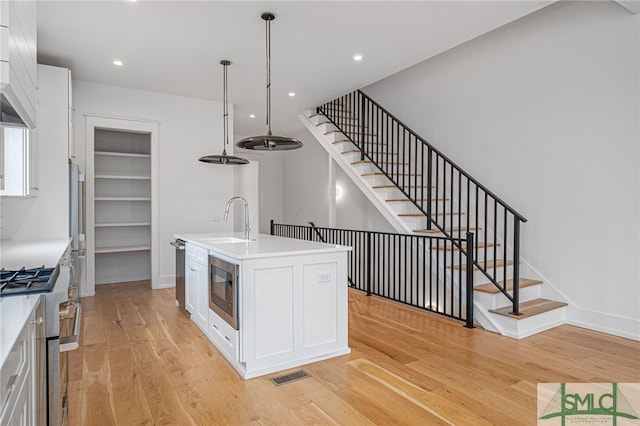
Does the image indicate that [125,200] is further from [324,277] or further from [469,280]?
[469,280]

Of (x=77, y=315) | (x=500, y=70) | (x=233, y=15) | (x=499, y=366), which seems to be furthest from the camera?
(x=500, y=70)

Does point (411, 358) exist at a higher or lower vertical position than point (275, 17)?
lower

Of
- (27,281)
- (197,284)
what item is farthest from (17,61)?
(197,284)

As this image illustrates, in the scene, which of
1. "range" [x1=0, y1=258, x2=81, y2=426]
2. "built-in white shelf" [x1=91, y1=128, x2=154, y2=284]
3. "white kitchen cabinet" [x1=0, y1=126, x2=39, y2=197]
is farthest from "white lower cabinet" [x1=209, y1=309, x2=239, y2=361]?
"built-in white shelf" [x1=91, y1=128, x2=154, y2=284]

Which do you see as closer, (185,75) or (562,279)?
(562,279)

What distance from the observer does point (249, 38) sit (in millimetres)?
3926

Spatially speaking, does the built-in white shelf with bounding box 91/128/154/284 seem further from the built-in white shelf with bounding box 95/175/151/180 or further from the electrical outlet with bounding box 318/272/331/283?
the electrical outlet with bounding box 318/272/331/283

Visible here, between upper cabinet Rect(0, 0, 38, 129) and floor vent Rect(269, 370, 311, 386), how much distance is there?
2.12 metres

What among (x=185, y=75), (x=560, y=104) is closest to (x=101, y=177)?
(x=185, y=75)

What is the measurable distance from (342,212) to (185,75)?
4.07 meters

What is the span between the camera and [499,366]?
113 inches

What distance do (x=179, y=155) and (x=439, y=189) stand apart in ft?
13.1

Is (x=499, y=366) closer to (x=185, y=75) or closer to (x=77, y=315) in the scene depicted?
(x=77, y=315)

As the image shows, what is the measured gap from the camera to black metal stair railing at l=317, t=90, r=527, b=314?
4.06 metres
